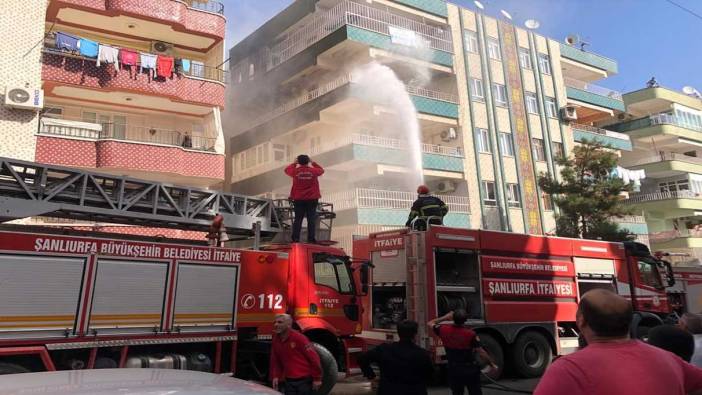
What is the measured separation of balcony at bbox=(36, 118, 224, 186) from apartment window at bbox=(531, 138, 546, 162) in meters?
16.8

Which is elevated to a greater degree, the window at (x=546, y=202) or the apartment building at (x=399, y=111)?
the apartment building at (x=399, y=111)

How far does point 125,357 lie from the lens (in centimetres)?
616

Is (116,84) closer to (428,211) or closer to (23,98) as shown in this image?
(23,98)

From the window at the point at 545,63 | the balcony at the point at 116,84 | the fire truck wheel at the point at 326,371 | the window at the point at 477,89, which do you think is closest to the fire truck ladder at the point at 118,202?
the fire truck wheel at the point at 326,371

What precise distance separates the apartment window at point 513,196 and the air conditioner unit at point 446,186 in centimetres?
324

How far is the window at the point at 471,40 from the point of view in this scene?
82.1 feet

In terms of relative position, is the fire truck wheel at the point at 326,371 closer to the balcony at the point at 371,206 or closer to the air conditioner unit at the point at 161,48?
the balcony at the point at 371,206

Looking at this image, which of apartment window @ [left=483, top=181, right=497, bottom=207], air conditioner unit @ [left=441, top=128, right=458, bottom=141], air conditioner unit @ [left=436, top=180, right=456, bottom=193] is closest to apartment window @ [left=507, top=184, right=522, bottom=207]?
apartment window @ [left=483, top=181, right=497, bottom=207]

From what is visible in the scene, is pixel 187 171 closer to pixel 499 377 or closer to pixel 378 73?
pixel 378 73

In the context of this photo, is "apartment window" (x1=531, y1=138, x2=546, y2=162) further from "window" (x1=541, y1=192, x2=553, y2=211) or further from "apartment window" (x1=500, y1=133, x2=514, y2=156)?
"window" (x1=541, y1=192, x2=553, y2=211)

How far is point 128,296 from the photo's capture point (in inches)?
246

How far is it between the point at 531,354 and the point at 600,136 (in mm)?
24308

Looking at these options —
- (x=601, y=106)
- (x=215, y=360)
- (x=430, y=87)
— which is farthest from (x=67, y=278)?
(x=601, y=106)

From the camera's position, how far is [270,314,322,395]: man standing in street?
487 centimetres
